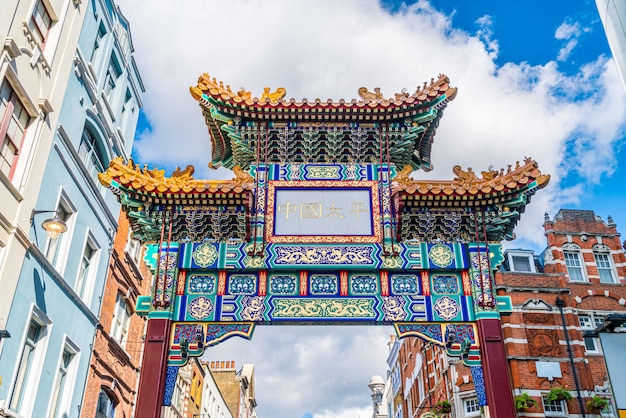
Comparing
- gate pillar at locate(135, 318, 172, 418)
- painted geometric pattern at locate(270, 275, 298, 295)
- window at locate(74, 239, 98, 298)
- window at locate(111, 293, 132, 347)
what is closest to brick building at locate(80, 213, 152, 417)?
window at locate(111, 293, 132, 347)

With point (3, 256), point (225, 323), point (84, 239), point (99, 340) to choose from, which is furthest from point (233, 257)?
point (99, 340)

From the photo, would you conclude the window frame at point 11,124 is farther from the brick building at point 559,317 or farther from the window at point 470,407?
the window at point 470,407

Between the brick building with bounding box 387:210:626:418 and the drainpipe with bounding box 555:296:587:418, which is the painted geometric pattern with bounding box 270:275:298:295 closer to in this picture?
the brick building with bounding box 387:210:626:418

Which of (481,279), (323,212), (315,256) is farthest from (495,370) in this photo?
(323,212)

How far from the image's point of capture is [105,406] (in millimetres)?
19938

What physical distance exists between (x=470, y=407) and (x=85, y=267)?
57.1ft

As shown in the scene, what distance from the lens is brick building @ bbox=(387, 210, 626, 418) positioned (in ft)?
77.3

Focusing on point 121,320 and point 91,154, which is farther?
point 121,320

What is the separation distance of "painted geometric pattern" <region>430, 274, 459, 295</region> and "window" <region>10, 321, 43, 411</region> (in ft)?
32.8

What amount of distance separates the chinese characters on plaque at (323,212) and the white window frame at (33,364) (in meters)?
7.01

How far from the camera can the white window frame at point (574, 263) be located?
1045 inches

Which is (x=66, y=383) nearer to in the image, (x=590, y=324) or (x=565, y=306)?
(x=565, y=306)

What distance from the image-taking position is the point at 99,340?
19.0 metres

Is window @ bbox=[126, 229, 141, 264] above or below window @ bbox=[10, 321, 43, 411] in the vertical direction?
above
